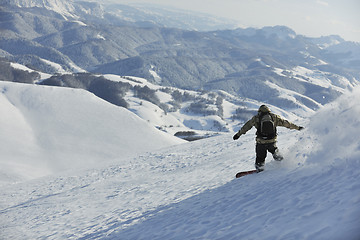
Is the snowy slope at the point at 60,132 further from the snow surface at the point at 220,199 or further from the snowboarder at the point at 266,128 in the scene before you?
the snowboarder at the point at 266,128

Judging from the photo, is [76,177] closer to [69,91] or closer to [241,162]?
[241,162]

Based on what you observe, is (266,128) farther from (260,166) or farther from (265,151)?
(260,166)

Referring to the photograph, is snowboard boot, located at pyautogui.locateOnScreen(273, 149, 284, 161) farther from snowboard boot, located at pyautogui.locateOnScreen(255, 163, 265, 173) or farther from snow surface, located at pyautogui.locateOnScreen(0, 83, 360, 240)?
snowboard boot, located at pyautogui.locateOnScreen(255, 163, 265, 173)

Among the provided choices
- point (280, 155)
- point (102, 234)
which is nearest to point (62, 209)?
point (102, 234)

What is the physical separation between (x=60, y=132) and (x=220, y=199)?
70.6 metres

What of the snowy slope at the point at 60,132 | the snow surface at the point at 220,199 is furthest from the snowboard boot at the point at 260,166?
the snowy slope at the point at 60,132

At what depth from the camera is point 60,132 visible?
243 feet

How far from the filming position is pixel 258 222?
8352 millimetres

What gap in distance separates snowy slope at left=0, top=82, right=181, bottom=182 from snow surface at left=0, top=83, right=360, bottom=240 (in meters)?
27.2

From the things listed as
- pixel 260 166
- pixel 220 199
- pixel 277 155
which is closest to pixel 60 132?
pixel 220 199

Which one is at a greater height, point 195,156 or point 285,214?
point 285,214

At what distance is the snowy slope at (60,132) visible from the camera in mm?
56625

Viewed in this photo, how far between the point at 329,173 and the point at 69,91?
10449 cm

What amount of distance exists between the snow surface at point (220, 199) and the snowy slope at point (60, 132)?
27.2 m
